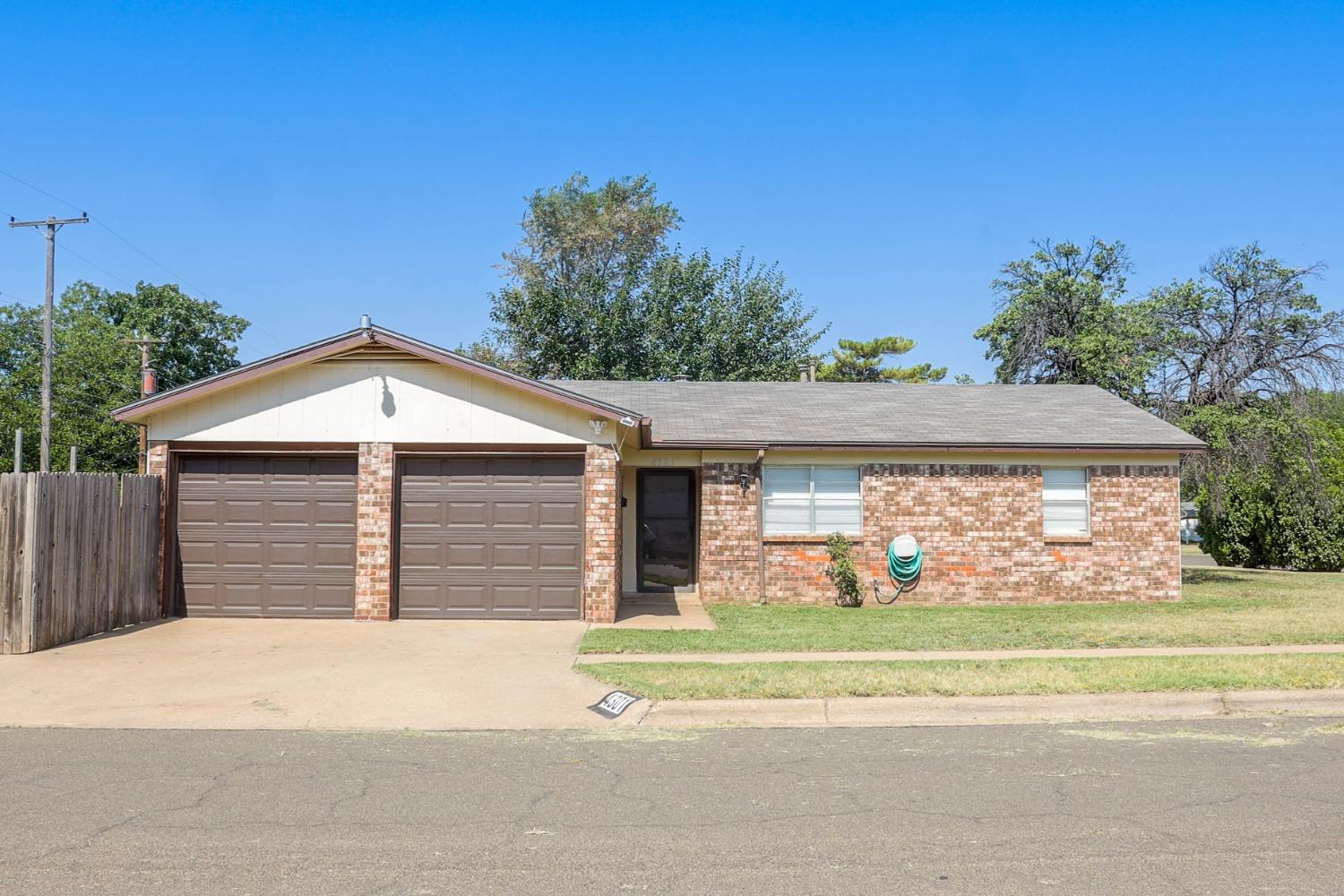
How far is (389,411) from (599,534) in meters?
3.29

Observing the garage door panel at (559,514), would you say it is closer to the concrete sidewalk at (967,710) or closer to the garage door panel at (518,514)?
the garage door panel at (518,514)

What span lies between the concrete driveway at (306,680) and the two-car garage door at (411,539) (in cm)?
84

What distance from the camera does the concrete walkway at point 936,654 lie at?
10.8 m

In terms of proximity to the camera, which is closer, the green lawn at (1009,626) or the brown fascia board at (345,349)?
the green lawn at (1009,626)

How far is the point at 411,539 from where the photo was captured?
14.1 m

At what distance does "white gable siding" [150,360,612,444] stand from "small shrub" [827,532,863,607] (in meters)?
4.94

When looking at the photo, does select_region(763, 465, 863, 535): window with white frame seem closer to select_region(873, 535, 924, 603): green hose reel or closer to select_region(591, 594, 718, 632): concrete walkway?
select_region(873, 535, 924, 603): green hose reel

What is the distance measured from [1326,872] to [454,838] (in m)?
4.14

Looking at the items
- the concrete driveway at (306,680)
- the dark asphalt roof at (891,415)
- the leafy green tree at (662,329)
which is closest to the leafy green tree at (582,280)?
the leafy green tree at (662,329)

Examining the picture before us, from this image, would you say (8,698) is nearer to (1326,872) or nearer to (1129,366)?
(1326,872)

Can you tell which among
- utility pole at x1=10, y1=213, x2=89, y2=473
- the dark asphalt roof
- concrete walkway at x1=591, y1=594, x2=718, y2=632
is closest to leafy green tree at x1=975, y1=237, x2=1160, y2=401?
the dark asphalt roof

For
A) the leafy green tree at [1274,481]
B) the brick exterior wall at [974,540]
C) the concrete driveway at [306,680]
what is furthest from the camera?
the leafy green tree at [1274,481]

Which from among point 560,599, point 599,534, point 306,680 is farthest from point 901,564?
point 306,680

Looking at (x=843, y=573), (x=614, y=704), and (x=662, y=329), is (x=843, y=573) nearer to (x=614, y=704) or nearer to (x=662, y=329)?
(x=614, y=704)
